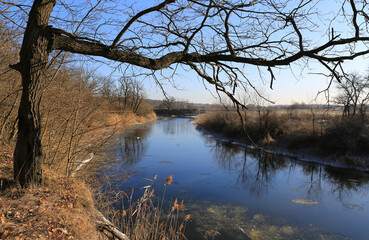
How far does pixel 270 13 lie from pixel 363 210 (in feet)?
26.4

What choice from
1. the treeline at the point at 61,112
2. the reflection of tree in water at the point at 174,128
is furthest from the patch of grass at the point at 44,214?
the reflection of tree in water at the point at 174,128

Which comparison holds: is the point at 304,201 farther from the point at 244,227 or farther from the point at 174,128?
the point at 174,128

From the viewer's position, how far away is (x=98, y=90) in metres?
6.22

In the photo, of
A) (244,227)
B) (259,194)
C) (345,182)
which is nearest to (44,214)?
(244,227)

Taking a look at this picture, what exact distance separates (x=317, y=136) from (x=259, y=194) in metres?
9.86

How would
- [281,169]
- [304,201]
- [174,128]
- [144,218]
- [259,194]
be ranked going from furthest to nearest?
[174,128], [281,169], [259,194], [304,201], [144,218]

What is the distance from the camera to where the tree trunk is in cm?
294

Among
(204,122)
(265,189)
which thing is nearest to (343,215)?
(265,189)

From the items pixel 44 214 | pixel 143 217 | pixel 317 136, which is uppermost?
pixel 317 136

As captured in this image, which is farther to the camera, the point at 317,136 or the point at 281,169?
the point at 317,136

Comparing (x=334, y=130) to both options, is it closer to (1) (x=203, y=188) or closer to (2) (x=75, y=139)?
(1) (x=203, y=188)

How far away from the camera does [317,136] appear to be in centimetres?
1622

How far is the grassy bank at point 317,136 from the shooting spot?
1380cm

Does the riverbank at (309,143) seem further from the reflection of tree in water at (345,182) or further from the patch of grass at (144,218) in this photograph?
the patch of grass at (144,218)
